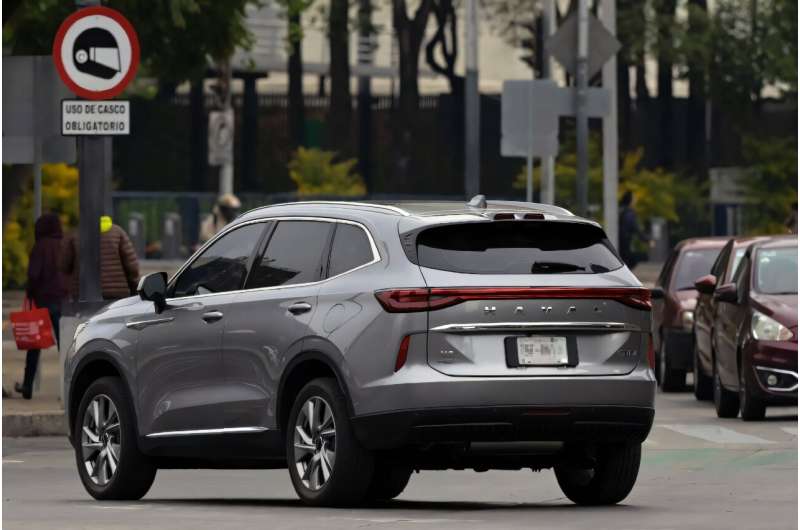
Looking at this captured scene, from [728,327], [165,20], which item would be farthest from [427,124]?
[728,327]

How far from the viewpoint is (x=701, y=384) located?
24.3m

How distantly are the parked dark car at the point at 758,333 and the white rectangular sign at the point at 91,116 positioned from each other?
17.0 ft

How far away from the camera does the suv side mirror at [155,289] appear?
14062mm

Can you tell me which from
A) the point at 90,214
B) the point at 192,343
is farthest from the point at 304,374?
the point at 90,214

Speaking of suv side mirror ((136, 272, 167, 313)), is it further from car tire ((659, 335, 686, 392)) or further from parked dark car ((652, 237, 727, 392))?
car tire ((659, 335, 686, 392))

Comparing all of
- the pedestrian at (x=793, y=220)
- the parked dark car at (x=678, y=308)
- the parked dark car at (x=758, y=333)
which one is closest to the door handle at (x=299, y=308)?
A: the parked dark car at (x=758, y=333)

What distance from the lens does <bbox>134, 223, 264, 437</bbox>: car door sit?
1383cm

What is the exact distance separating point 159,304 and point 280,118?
52.8m

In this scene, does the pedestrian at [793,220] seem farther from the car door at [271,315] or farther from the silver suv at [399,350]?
the car door at [271,315]

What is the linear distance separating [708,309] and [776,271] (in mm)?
1572

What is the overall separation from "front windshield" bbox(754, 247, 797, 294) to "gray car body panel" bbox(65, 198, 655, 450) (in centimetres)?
809

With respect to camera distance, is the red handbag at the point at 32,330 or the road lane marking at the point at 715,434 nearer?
the road lane marking at the point at 715,434

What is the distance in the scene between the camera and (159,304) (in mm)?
14148

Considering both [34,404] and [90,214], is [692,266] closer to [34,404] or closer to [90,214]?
[34,404]
